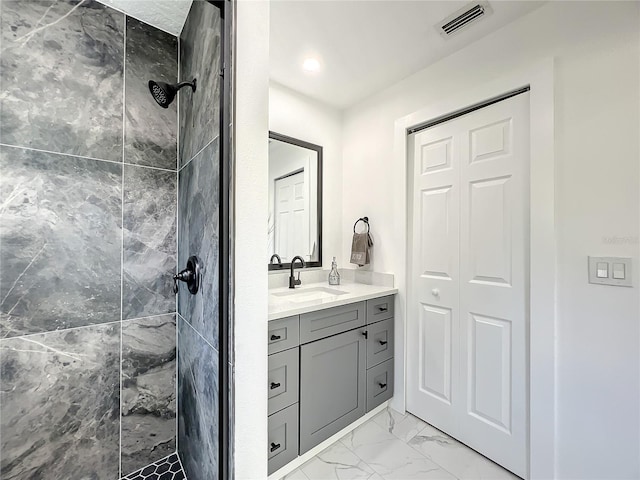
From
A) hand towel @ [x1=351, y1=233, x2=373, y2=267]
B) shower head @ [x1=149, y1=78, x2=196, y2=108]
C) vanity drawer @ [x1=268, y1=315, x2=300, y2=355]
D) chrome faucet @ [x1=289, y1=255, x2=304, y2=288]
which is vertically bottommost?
vanity drawer @ [x1=268, y1=315, x2=300, y2=355]

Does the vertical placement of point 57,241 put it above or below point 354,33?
below

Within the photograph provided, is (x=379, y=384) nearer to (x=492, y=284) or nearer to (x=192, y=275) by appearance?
(x=492, y=284)

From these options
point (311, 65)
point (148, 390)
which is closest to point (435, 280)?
point (311, 65)

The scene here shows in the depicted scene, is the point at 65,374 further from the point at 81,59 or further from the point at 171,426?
the point at 81,59

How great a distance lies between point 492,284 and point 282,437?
53.9 inches

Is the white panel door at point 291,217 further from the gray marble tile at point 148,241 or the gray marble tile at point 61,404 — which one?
the gray marble tile at point 61,404

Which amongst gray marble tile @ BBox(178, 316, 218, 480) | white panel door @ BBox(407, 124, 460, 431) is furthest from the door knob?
white panel door @ BBox(407, 124, 460, 431)

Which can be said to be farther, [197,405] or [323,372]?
[323,372]

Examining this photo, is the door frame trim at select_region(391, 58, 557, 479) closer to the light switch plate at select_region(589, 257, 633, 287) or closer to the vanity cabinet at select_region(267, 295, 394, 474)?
the light switch plate at select_region(589, 257, 633, 287)

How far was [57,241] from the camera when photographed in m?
1.20

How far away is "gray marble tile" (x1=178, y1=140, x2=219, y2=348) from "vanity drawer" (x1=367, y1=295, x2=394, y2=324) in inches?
42.4

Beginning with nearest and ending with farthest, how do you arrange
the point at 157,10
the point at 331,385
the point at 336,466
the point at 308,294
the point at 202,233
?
the point at 202,233, the point at 157,10, the point at 336,466, the point at 331,385, the point at 308,294

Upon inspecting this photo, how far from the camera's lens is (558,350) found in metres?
1.33

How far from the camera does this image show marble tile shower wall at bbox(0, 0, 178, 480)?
1.12 metres
